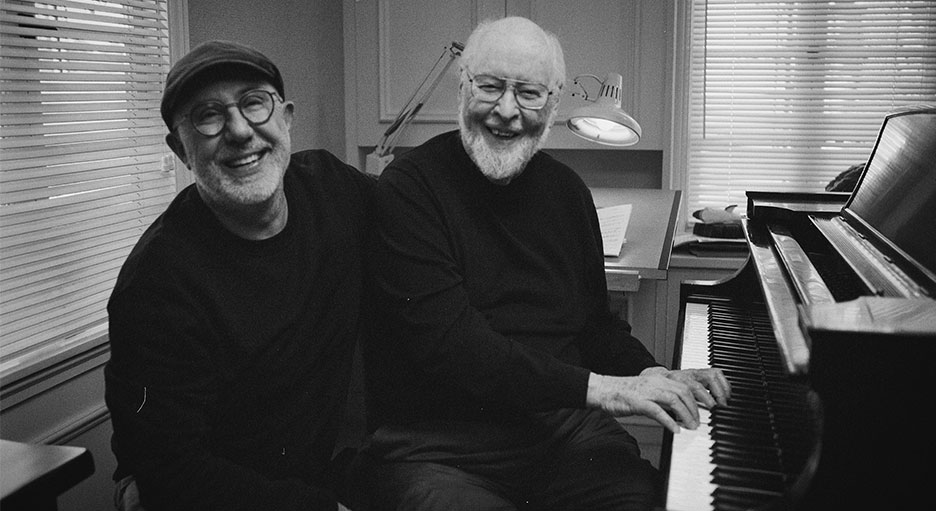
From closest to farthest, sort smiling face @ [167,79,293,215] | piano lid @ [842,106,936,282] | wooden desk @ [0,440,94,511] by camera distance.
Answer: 1. wooden desk @ [0,440,94,511]
2. piano lid @ [842,106,936,282]
3. smiling face @ [167,79,293,215]

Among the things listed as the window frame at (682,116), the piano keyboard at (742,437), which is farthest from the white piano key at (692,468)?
the window frame at (682,116)

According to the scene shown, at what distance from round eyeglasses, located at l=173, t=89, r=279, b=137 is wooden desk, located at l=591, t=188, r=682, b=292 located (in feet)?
3.84

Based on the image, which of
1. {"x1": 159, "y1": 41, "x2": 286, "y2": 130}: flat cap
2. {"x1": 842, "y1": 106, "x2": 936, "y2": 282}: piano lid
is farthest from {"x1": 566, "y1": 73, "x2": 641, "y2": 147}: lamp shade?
{"x1": 159, "y1": 41, "x2": 286, "y2": 130}: flat cap

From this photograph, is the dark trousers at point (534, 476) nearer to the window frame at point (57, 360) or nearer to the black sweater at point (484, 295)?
the black sweater at point (484, 295)

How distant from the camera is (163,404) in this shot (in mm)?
1392

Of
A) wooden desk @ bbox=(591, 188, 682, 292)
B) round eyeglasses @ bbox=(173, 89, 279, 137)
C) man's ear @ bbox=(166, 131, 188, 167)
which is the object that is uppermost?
round eyeglasses @ bbox=(173, 89, 279, 137)

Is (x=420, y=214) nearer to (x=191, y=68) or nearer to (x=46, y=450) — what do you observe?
(x=191, y=68)

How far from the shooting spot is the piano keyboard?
108 centimetres

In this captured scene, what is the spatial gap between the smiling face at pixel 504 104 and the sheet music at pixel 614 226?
62 cm

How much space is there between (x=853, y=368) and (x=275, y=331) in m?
1.02

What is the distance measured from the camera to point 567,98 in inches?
144

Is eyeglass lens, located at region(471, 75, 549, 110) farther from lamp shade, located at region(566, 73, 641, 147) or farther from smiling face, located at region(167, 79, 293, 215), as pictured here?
lamp shade, located at region(566, 73, 641, 147)

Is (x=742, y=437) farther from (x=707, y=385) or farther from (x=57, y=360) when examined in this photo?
(x=57, y=360)

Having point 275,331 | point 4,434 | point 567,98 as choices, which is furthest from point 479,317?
point 567,98
